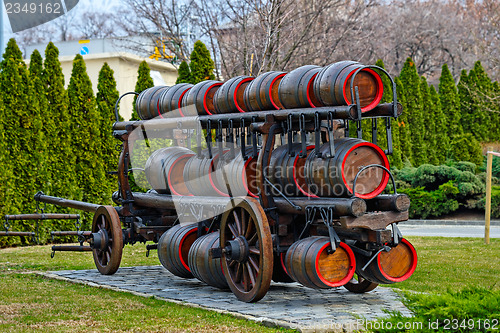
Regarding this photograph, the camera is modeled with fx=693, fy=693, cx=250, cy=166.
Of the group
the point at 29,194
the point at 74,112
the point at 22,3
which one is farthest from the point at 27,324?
the point at 22,3

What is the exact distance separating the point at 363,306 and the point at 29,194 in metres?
8.88

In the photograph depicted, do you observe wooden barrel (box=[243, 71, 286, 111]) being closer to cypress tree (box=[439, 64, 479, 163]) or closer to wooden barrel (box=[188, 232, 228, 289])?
wooden barrel (box=[188, 232, 228, 289])

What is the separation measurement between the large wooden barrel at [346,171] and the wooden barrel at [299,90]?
0.47m

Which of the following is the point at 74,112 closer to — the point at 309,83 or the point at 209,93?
the point at 209,93

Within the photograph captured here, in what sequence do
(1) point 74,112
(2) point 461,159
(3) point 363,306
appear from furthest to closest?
1. (2) point 461,159
2. (1) point 74,112
3. (3) point 363,306

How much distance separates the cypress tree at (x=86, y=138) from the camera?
14.4 meters

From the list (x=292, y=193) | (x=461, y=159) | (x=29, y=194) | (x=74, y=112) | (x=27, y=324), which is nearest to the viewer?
(x=27, y=324)

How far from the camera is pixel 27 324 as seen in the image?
579 centimetres

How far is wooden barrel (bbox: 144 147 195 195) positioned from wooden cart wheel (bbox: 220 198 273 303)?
1.40 m

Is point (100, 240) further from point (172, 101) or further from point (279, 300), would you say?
point (279, 300)

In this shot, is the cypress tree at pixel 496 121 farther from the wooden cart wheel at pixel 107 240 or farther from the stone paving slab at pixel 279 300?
the wooden cart wheel at pixel 107 240

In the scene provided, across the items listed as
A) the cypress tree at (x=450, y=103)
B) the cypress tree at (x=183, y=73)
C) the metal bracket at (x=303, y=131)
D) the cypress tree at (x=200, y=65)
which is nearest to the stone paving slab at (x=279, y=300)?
the metal bracket at (x=303, y=131)

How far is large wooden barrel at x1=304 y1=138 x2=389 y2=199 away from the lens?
6.26m

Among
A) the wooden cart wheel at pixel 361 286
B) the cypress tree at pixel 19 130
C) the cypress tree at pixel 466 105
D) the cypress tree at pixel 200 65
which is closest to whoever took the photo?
the wooden cart wheel at pixel 361 286
